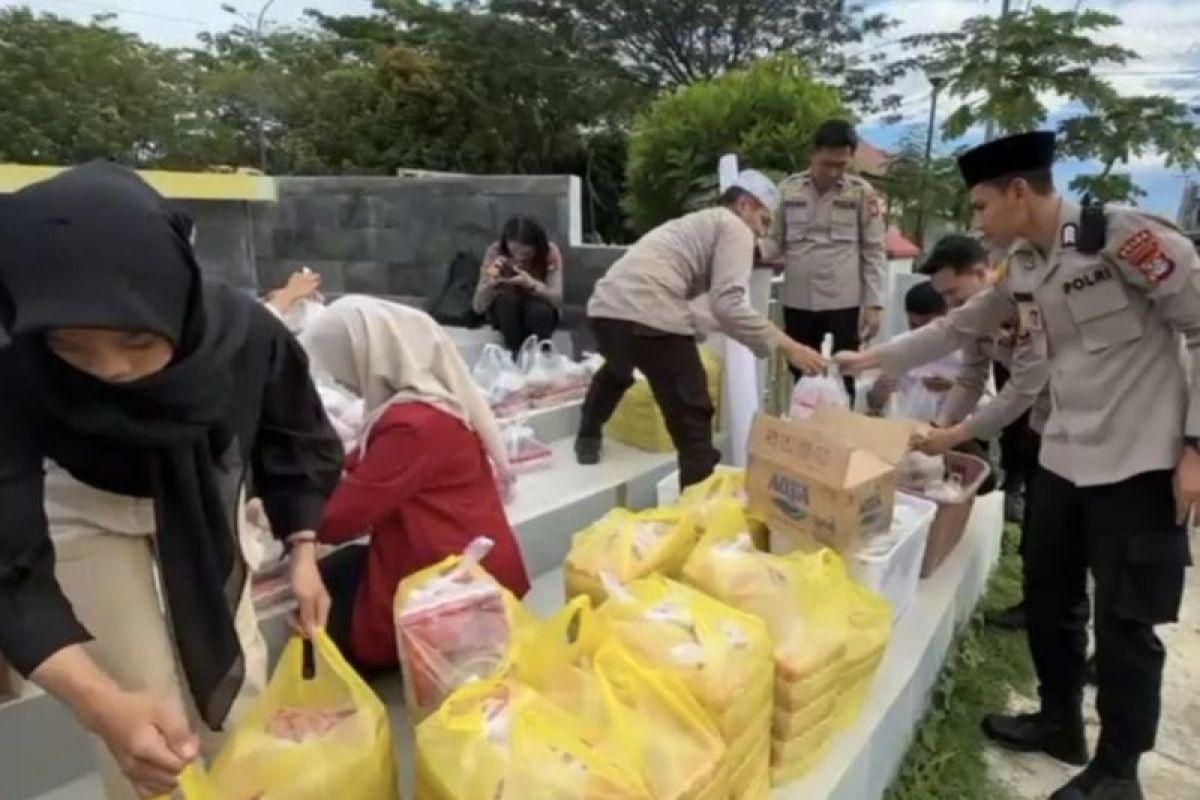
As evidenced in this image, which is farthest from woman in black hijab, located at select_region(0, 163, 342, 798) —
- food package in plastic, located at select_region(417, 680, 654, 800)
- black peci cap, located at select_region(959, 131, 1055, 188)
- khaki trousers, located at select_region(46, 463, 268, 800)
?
black peci cap, located at select_region(959, 131, 1055, 188)

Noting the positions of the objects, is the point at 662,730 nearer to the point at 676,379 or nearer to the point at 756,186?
the point at 676,379

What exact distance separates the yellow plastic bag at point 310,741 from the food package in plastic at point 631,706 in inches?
9.6

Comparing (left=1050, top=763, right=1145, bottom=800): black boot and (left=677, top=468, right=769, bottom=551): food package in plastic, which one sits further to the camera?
(left=677, top=468, right=769, bottom=551): food package in plastic

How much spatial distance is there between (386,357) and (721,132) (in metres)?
4.37

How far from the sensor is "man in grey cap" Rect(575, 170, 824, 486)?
3250 mm

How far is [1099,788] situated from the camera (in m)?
2.06

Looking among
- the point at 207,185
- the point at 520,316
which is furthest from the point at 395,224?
the point at 207,185

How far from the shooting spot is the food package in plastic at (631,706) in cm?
132

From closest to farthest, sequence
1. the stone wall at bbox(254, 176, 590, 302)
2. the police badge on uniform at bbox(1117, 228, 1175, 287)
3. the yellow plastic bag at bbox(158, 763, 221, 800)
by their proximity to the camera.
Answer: the yellow plastic bag at bbox(158, 763, 221, 800), the police badge on uniform at bbox(1117, 228, 1175, 287), the stone wall at bbox(254, 176, 590, 302)

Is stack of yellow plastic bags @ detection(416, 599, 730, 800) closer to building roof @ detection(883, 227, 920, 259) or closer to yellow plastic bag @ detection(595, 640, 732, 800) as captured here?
yellow plastic bag @ detection(595, 640, 732, 800)

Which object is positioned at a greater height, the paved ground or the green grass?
the green grass

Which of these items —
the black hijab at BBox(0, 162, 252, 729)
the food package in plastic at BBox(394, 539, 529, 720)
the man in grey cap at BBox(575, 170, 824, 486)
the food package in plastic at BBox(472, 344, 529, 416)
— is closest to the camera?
the black hijab at BBox(0, 162, 252, 729)

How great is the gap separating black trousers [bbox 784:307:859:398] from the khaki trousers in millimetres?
3366

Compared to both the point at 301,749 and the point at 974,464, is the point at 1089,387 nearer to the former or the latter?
the point at 974,464
